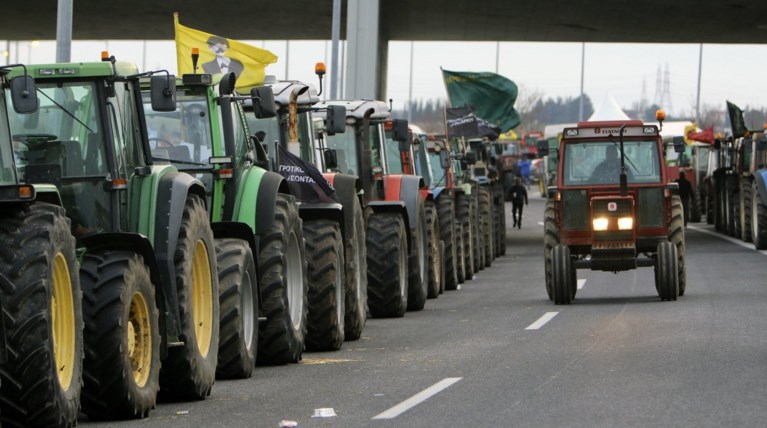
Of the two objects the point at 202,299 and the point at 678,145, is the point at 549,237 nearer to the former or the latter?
the point at 678,145

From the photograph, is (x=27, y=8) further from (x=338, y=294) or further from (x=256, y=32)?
(x=338, y=294)

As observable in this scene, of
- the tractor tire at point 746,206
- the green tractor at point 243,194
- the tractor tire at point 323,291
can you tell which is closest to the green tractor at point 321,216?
the tractor tire at point 323,291

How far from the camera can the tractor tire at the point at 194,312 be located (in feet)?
39.0

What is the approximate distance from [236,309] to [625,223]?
10.4m

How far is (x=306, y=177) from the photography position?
17.0 meters

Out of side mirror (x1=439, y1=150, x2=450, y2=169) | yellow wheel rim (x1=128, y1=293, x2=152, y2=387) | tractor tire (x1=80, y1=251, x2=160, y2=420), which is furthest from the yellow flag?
side mirror (x1=439, y1=150, x2=450, y2=169)

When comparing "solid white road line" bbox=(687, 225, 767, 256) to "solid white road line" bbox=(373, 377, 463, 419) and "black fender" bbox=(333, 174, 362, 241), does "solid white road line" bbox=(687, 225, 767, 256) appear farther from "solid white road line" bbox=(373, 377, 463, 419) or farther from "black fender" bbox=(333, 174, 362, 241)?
"solid white road line" bbox=(373, 377, 463, 419)

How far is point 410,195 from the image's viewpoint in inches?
869

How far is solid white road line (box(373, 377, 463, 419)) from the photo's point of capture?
1107 centimetres

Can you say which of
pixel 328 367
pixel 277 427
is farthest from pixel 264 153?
pixel 277 427

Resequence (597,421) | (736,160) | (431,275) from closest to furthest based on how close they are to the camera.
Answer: (597,421) < (431,275) < (736,160)

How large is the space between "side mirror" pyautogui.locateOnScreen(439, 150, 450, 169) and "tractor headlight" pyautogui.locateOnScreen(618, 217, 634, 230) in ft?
23.2

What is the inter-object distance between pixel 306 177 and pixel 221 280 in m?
3.87

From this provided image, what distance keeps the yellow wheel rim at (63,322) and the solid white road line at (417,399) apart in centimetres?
201
